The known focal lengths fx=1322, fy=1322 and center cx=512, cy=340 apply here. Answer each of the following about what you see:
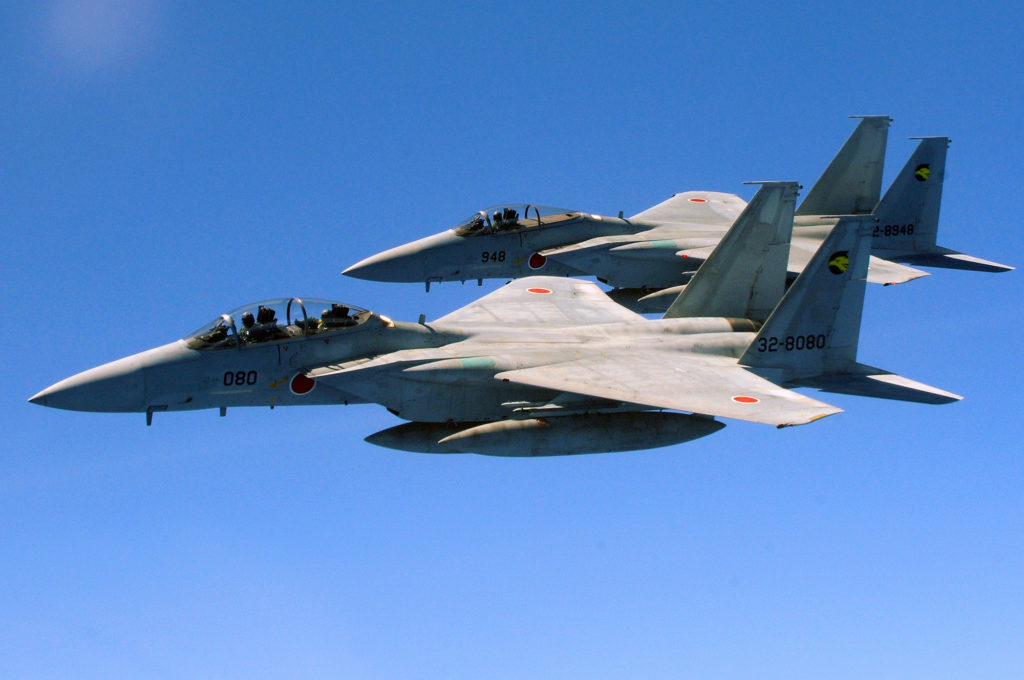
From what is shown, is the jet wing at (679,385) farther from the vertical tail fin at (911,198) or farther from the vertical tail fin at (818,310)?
the vertical tail fin at (911,198)

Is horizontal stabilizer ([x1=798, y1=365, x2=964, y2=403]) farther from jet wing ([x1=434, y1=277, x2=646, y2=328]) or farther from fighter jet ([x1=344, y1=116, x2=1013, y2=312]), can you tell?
fighter jet ([x1=344, y1=116, x2=1013, y2=312])

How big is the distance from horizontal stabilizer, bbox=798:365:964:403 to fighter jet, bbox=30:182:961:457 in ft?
0.09

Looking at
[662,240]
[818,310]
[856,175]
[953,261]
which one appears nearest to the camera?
[818,310]

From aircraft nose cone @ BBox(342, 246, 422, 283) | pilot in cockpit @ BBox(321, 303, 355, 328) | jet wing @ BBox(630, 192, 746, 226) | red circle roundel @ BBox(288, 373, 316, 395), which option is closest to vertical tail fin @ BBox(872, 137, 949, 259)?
jet wing @ BBox(630, 192, 746, 226)

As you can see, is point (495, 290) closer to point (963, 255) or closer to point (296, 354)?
point (296, 354)

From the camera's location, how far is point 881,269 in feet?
101

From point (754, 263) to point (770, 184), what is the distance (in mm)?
1592

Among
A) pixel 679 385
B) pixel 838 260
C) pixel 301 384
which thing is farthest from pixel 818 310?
pixel 301 384

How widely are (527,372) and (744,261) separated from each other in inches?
234

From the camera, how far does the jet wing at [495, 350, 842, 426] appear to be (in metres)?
20.9

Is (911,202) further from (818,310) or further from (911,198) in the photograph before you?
(818,310)

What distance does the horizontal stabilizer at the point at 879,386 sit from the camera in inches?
931

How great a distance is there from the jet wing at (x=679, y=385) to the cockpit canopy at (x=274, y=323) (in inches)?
117

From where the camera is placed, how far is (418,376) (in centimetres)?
2244
